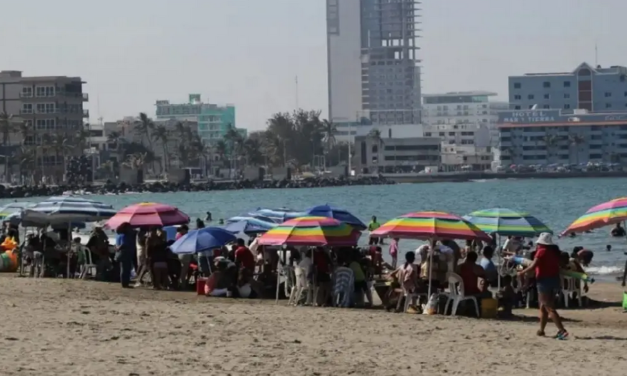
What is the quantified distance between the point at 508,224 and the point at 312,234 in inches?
196

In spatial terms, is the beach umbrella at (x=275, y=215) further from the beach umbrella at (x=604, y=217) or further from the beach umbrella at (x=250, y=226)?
the beach umbrella at (x=604, y=217)

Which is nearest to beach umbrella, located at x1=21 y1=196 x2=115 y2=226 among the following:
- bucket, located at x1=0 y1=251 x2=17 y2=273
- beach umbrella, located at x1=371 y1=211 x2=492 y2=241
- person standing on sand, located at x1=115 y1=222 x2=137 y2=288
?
bucket, located at x1=0 y1=251 x2=17 y2=273

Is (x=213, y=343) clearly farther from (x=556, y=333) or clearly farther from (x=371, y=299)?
(x=371, y=299)

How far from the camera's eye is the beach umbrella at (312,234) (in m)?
20.3

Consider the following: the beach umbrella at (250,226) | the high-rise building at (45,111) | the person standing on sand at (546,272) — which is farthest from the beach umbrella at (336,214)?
the high-rise building at (45,111)

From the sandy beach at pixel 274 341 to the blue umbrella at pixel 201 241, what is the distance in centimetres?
275

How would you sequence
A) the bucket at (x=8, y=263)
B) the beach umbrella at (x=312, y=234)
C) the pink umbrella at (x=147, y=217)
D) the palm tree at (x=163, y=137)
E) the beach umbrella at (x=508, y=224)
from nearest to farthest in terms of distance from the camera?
1. the beach umbrella at (x=312, y=234)
2. the beach umbrella at (x=508, y=224)
3. the pink umbrella at (x=147, y=217)
4. the bucket at (x=8, y=263)
5. the palm tree at (x=163, y=137)

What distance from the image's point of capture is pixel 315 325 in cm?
1720

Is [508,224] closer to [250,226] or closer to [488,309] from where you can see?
[488,309]

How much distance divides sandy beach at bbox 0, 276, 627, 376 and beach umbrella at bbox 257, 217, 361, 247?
1011 mm

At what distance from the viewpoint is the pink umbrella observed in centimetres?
2462

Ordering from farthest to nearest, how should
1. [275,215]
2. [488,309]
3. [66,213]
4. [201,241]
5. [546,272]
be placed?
1. [275,215]
2. [66,213]
3. [201,241]
4. [488,309]
5. [546,272]

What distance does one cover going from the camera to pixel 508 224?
24000 millimetres

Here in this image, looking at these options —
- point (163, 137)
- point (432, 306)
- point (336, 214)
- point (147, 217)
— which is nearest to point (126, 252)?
point (147, 217)
